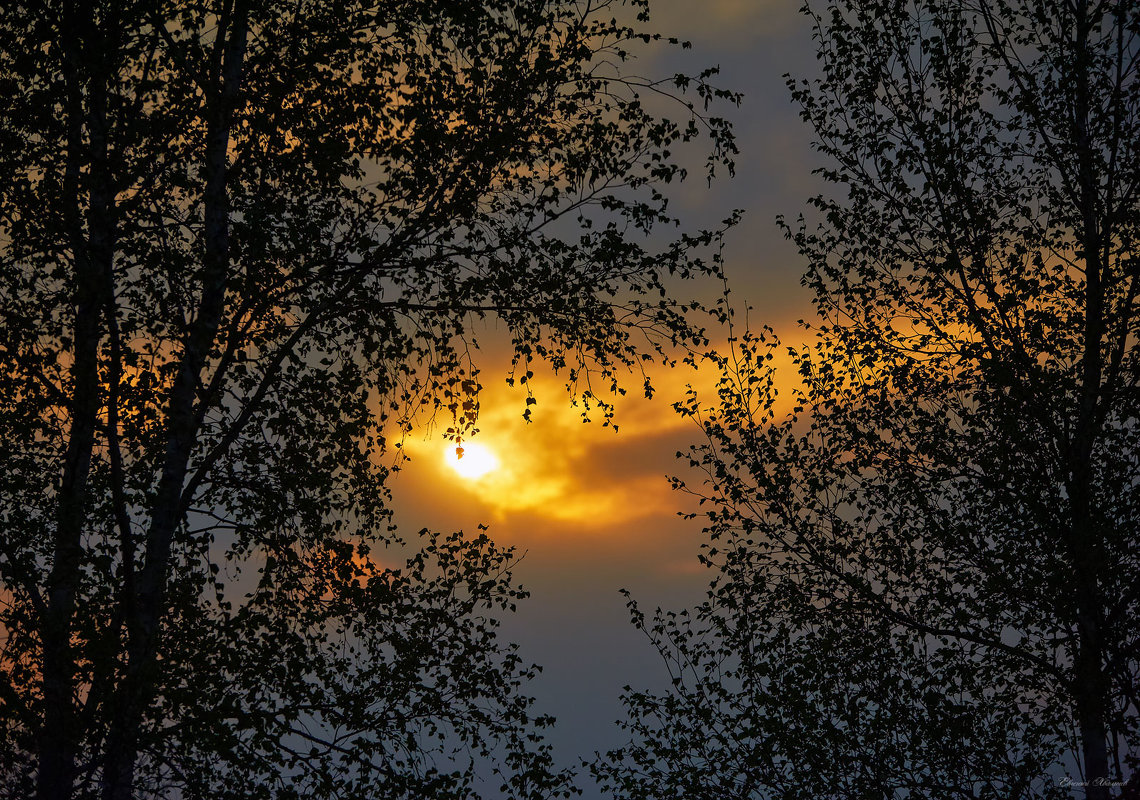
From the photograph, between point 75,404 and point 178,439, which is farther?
point 75,404

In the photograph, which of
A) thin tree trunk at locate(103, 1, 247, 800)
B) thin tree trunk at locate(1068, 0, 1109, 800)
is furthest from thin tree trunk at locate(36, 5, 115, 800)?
thin tree trunk at locate(1068, 0, 1109, 800)

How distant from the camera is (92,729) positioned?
33.8 feet

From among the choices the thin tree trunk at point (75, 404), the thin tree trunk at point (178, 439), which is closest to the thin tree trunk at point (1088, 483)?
the thin tree trunk at point (178, 439)

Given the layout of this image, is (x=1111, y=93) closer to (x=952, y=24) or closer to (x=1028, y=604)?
(x=952, y=24)

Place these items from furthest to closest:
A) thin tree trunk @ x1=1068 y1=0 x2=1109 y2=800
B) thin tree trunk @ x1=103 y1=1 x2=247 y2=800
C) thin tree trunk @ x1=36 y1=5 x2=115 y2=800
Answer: thin tree trunk @ x1=1068 y1=0 x2=1109 y2=800 < thin tree trunk @ x1=36 y1=5 x2=115 y2=800 < thin tree trunk @ x1=103 y1=1 x2=247 y2=800

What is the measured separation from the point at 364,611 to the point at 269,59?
684cm

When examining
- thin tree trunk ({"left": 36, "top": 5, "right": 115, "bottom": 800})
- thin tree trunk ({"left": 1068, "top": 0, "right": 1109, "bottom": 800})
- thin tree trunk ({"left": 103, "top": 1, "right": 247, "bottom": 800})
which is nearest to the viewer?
thin tree trunk ({"left": 103, "top": 1, "right": 247, "bottom": 800})

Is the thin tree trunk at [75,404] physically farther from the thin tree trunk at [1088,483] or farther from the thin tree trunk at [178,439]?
the thin tree trunk at [1088,483]

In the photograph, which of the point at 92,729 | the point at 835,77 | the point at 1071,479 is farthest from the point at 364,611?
the point at 835,77

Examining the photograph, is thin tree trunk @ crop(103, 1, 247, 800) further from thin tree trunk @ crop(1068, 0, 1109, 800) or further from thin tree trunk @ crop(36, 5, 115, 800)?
thin tree trunk @ crop(1068, 0, 1109, 800)

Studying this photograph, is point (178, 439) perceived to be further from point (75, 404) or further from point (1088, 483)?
point (1088, 483)

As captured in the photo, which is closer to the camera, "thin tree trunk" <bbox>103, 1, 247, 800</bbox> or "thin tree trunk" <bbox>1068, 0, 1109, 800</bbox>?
"thin tree trunk" <bbox>103, 1, 247, 800</bbox>

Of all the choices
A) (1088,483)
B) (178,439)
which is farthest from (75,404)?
(1088,483)

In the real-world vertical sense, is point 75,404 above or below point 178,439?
above
